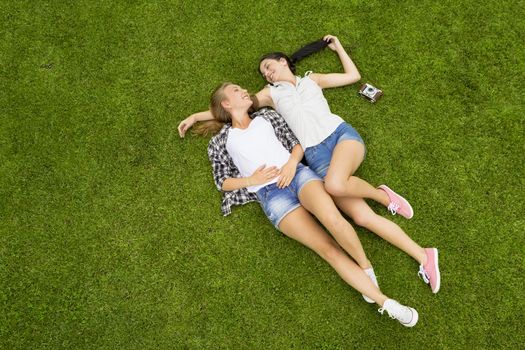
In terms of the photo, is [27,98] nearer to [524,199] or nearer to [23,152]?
[23,152]

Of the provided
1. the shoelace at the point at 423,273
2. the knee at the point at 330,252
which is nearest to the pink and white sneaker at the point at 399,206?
the shoelace at the point at 423,273

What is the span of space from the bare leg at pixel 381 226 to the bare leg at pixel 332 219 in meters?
0.26

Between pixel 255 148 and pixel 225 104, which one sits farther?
pixel 225 104

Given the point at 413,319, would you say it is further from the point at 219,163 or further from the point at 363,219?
the point at 219,163

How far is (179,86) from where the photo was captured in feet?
17.1

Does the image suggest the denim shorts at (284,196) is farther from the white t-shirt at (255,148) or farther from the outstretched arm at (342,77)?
the outstretched arm at (342,77)

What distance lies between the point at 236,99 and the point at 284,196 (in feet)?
3.63

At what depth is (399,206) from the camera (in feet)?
14.7

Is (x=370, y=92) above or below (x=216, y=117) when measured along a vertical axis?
below

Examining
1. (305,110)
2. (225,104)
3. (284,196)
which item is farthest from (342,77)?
(284,196)

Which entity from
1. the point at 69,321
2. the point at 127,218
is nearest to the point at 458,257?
the point at 127,218

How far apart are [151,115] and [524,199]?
158 inches

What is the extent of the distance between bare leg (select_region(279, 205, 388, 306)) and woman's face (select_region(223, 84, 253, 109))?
3.92ft

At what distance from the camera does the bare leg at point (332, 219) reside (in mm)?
4043
